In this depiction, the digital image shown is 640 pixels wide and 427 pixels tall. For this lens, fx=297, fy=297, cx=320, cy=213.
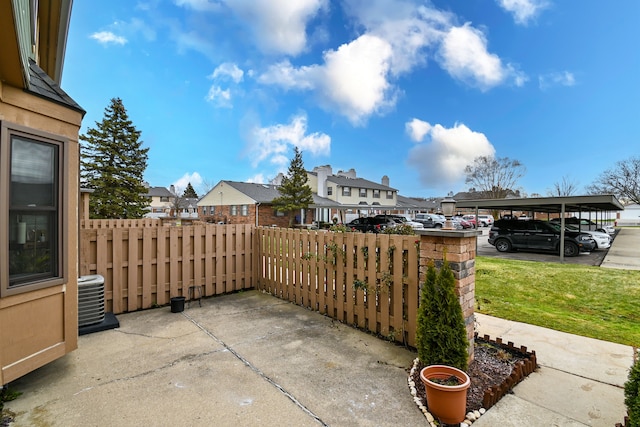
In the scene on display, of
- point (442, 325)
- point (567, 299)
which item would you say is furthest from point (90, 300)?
point (567, 299)

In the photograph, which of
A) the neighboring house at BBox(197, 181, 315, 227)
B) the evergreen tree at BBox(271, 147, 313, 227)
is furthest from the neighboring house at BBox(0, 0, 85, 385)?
the neighboring house at BBox(197, 181, 315, 227)

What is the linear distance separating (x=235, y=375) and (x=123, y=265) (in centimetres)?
325

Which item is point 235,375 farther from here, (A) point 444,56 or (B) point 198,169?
(B) point 198,169

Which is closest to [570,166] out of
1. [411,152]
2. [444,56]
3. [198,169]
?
[411,152]

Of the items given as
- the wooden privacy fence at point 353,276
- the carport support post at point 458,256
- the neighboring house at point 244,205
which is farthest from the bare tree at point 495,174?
the carport support post at point 458,256

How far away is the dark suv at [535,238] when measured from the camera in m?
13.4

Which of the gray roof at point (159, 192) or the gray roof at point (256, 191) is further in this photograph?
the gray roof at point (159, 192)

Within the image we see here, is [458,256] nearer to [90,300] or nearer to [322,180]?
[90,300]

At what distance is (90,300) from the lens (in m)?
4.15

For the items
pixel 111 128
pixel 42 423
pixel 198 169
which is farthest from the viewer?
pixel 198 169

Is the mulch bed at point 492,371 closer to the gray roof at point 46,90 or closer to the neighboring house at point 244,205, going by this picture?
the gray roof at point 46,90

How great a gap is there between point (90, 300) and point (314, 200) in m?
29.8

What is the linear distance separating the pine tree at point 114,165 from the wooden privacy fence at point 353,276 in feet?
66.7

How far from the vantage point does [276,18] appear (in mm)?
9359
